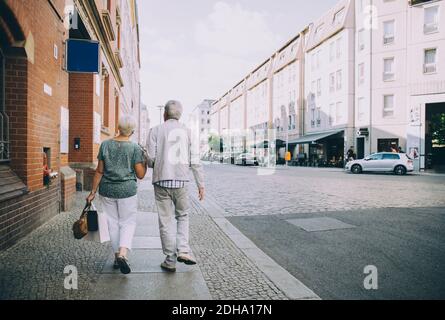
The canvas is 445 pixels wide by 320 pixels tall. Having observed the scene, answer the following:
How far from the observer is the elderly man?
439 centimetres

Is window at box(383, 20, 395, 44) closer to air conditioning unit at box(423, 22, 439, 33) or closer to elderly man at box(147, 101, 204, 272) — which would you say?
air conditioning unit at box(423, 22, 439, 33)

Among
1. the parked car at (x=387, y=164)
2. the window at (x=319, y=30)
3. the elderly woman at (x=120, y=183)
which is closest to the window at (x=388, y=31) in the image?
the window at (x=319, y=30)

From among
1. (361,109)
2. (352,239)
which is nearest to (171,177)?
(352,239)

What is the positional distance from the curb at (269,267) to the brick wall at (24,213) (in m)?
3.13

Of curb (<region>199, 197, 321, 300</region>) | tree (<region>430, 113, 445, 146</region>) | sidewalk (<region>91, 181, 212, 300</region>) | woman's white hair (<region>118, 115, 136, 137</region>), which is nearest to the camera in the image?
sidewalk (<region>91, 181, 212, 300</region>)

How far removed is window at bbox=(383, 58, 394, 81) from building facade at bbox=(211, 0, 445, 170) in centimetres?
8

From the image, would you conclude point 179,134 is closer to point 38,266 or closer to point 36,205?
point 38,266

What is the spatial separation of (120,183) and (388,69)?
105ft

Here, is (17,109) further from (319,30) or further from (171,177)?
(319,30)

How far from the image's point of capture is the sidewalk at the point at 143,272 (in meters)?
3.64

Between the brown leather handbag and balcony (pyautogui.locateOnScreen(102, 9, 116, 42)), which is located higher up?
balcony (pyautogui.locateOnScreen(102, 9, 116, 42))

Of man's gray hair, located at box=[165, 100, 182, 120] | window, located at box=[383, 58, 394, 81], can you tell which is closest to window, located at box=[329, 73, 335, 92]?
window, located at box=[383, 58, 394, 81]

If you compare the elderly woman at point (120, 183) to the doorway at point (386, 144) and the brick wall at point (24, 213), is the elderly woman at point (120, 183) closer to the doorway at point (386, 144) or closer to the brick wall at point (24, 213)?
the brick wall at point (24, 213)
